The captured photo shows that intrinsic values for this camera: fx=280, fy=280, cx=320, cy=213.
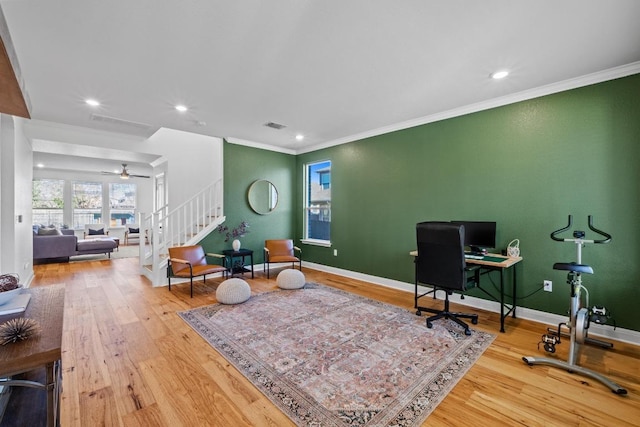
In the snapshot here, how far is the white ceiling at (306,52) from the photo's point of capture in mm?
1967

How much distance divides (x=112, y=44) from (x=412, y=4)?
7.90ft

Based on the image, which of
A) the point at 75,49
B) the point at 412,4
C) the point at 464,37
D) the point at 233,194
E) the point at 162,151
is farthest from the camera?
the point at 162,151

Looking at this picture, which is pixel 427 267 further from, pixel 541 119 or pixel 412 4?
pixel 412 4

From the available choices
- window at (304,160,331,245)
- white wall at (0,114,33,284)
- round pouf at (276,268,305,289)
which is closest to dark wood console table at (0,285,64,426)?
white wall at (0,114,33,284)

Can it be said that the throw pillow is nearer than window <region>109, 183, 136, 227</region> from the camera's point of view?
Yes

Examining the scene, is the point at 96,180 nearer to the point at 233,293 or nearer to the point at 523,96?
the point at 233,293

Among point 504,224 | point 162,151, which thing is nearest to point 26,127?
point 162,151

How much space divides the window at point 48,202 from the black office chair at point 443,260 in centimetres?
1150

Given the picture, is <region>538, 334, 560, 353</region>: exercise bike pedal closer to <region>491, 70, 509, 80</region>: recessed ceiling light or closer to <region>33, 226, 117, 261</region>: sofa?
<region>491, 70, 509, 80</region>: recessed ceiling light

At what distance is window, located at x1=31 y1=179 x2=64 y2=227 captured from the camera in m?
9.01

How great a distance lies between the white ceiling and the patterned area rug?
2639 millimetres

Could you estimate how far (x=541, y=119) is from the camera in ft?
10.5

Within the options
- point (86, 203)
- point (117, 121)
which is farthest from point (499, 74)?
point (86, 203)

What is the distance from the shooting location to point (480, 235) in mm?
Answer: 3418
